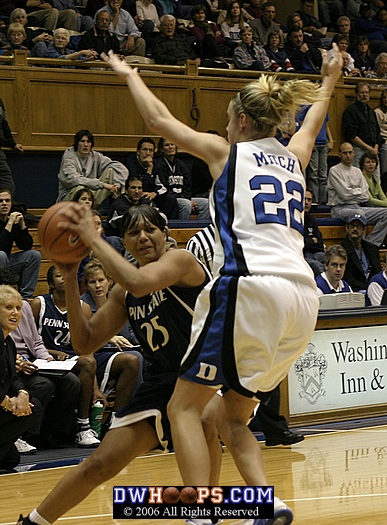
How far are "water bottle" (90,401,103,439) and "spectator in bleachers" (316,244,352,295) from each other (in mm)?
2812

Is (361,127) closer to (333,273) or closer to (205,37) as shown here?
(205,37)

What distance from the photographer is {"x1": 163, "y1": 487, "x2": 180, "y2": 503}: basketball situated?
10.8 feet

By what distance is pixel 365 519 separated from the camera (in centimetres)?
435

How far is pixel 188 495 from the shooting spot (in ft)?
10.4

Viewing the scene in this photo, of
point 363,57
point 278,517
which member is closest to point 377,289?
point 278,517

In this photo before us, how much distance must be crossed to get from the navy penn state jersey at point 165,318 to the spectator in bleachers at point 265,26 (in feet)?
36.0

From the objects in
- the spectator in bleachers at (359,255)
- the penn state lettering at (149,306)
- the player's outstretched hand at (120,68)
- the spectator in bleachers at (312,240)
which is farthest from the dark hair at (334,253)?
the player's outstretched hand at (120,68)

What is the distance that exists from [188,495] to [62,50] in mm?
9625

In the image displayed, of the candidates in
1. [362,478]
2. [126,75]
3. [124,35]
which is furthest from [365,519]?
[124,35]

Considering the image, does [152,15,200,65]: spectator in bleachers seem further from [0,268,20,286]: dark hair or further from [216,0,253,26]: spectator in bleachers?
[0,268,20,286]: dark hair

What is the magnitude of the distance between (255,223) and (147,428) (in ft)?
3.05

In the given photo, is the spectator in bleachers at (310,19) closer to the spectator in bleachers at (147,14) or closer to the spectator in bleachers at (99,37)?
the spectator in bleachers at (147,14)

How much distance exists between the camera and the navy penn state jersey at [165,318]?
3594 mm

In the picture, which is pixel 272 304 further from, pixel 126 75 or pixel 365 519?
pixel 365 519
